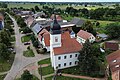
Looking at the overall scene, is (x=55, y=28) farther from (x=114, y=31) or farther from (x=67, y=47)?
(x=114, y=31)

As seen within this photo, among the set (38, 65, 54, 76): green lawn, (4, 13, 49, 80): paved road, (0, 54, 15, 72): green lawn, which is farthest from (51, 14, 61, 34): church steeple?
(0, 54, 15, 72): green lawn

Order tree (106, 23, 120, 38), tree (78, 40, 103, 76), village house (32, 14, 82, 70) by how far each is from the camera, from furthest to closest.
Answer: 1. tree (106, 23, 120, 38)
2. village house (32, 14, 82, 70)
3. tree (78, 40, 103, 76)

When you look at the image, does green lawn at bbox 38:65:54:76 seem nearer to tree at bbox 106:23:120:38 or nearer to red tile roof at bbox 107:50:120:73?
red tile roof at bbox 107:50:120:73

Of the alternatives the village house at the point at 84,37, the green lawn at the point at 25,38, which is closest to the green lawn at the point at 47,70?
the village house at the point at 84,37

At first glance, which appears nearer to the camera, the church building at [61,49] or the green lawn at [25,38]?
the church building at [61,49]

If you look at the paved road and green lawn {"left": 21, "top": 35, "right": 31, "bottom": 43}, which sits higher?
the paved road

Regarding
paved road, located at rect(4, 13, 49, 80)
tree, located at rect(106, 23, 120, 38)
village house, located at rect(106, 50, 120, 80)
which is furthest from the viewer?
tree, located at rect(106, 23, 120, 38)

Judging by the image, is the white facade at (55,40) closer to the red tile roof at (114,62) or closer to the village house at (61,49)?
the village house at (61,49)

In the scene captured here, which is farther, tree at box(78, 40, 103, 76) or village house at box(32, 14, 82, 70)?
village house at box(32, 14, 82, 70)

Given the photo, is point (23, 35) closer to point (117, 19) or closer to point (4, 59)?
point (4, 59)
